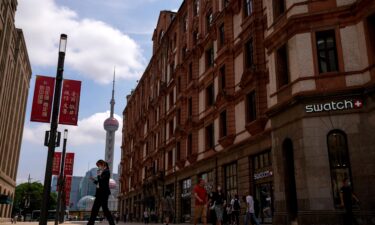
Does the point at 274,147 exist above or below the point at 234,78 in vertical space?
below

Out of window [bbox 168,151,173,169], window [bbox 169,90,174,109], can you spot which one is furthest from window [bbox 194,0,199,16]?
window [bbox 168,151,173,169]

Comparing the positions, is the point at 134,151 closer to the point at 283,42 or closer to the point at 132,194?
the point at 132,194

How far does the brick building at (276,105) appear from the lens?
16.8m

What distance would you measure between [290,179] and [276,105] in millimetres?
3810

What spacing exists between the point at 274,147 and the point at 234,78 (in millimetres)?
9362

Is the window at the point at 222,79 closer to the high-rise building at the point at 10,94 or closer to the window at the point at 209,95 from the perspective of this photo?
the window at the point at 209,95

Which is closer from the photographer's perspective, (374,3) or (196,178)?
(374,3)

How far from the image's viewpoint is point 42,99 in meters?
16.5

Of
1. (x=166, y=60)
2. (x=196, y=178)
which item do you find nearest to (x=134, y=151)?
(x=166, y=60)

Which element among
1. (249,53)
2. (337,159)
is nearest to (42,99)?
(337,159)

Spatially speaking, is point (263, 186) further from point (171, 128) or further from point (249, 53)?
point (171, 128)

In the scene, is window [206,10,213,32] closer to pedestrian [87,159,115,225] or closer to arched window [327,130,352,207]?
arched window [327,130,352,207]

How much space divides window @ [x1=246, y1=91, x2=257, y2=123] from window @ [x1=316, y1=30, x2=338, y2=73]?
23.1 feet

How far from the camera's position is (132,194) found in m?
64.7
